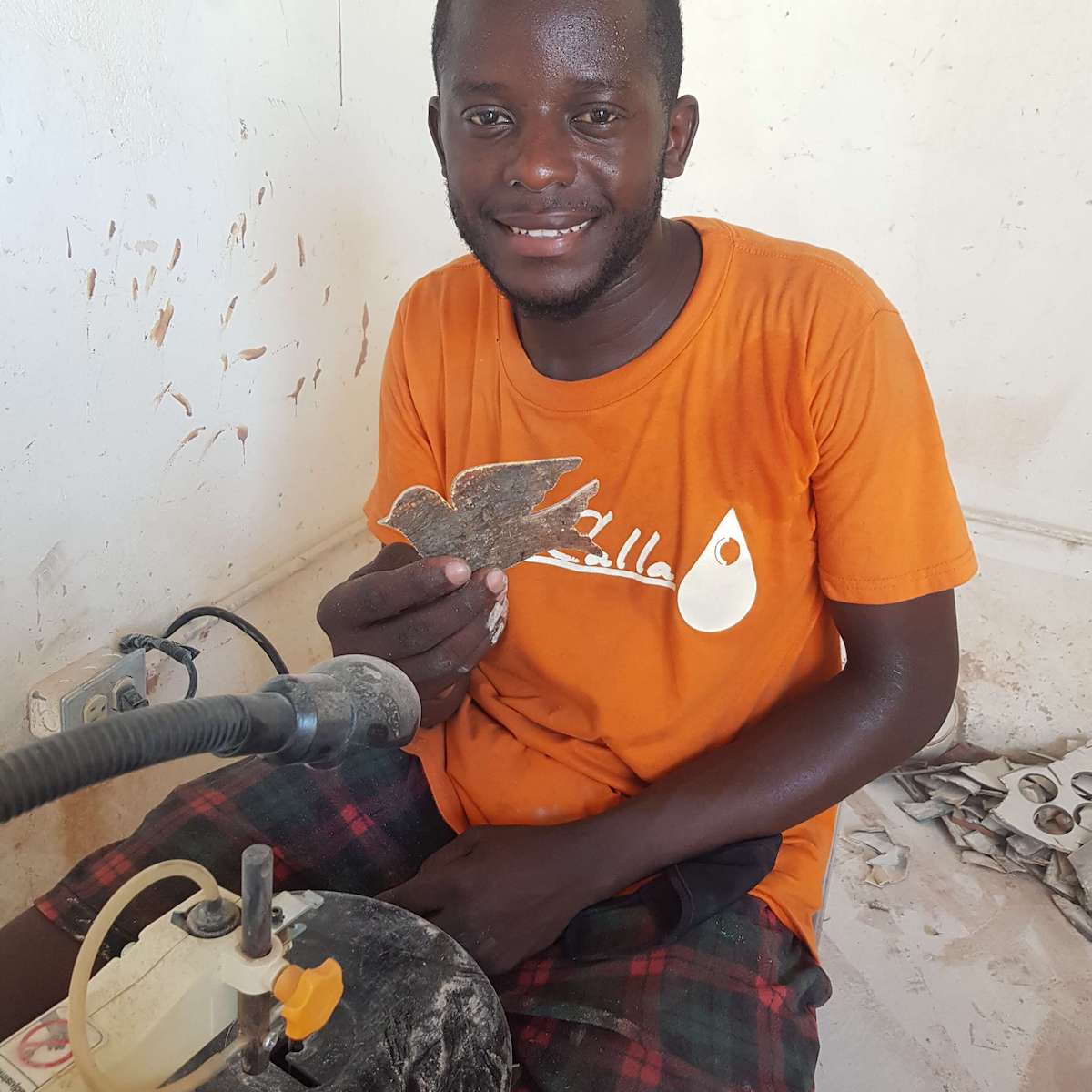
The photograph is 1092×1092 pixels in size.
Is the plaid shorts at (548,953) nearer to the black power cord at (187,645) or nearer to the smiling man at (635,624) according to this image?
the smiling man at (635,624)

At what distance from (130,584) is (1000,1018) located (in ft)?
4.58

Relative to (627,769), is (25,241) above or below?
above

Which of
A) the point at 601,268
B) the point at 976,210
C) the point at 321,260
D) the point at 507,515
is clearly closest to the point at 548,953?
the point at 507,515

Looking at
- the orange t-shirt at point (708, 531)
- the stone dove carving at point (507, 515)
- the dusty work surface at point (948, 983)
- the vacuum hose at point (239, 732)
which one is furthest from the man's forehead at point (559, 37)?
the dusty work surface at point (948, 983)

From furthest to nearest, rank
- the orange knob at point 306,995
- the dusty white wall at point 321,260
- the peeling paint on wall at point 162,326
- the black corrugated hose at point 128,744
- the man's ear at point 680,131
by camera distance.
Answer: the peeling paint on wall at point 162,326
the dusty white wall at point 321,260
the man's ear at point 680,131
the orange knob at point 306,995
the black corrugated hose at point 128,744

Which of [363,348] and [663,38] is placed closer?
A: [663,38]

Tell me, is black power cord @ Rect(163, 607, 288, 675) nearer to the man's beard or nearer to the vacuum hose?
the man's beard

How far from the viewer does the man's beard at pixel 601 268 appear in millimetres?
1077

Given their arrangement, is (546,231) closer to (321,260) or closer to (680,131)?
(680,131)

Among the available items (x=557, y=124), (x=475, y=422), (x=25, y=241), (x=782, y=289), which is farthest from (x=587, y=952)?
(x=25, y=241)

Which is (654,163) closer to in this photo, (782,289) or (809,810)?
(782,289)

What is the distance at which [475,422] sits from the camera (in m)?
1.23

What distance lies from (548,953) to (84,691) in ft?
2.41

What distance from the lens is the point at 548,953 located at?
1041 mm
